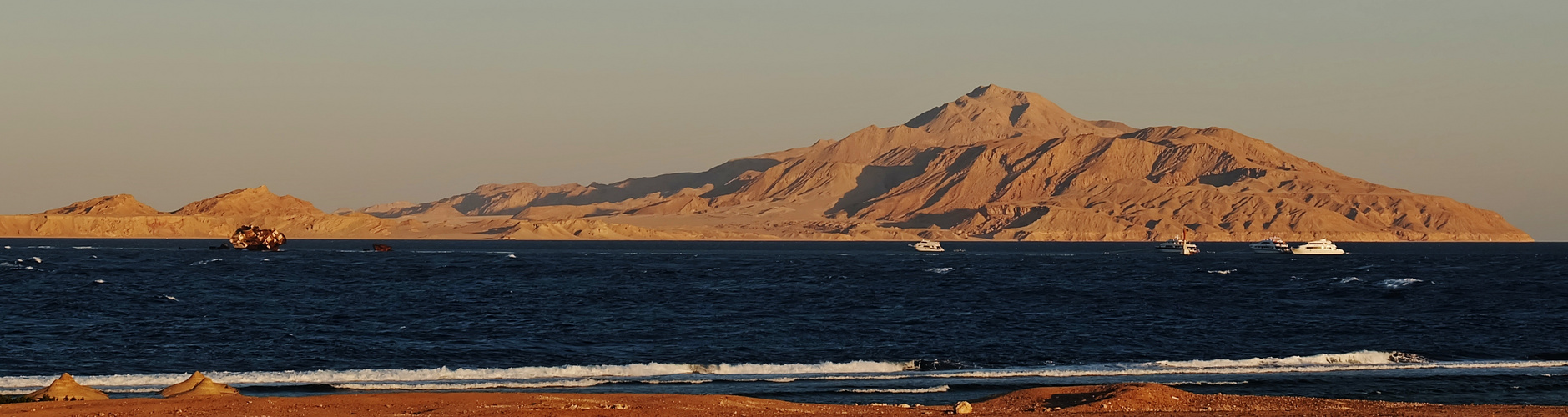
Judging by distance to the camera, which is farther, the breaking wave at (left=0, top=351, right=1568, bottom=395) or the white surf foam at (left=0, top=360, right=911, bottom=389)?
the white surf foam at (left=0, top=360, right=911, bottom=389)

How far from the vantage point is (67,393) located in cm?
3056

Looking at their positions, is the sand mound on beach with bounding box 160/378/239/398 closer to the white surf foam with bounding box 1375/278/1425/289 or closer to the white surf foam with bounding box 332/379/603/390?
the white surf foam with bounding box 332/379/603/390

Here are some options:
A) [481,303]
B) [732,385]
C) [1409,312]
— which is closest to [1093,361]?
[732,385]

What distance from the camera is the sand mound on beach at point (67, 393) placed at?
30.2 m

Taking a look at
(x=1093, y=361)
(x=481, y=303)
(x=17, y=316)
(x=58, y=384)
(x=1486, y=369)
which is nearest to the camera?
(x=58, y=384)

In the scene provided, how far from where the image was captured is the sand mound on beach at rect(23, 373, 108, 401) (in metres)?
30.2

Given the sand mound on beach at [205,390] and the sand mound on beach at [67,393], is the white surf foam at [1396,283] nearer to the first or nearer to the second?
the sand mound on beach at [205,390]

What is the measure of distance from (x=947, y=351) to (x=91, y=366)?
1207 inches

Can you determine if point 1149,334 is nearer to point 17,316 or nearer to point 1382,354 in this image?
point 1382,354

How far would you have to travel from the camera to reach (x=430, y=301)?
82.4 m

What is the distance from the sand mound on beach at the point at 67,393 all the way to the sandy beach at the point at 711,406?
1.74m

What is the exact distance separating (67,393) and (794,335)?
3390 centimetres

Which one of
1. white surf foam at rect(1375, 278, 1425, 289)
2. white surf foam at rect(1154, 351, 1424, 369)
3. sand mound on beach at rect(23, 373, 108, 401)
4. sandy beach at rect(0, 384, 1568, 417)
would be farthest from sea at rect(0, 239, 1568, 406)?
sand mound on beach at rect(23, 373, 108, 401)

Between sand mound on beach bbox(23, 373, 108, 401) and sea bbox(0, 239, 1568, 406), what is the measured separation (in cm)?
712
